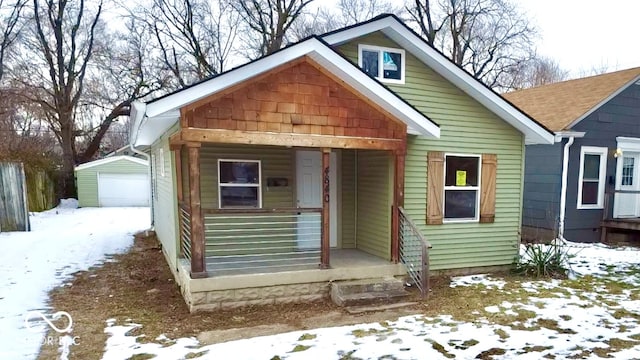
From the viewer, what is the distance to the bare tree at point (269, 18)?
63.3 feet

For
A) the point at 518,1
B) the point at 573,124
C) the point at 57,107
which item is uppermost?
the point at 518,1

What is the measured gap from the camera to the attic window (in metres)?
7.00

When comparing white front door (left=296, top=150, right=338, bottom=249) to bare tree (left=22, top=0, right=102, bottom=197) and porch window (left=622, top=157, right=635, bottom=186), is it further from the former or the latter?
bare tree (left=22, top=0, right=102, bottom=197)

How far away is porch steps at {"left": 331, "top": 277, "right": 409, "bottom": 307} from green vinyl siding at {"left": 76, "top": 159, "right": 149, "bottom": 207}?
18.8m

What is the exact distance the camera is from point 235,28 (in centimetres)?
2128

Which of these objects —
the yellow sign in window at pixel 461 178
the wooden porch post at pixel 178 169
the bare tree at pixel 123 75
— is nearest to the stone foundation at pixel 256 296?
the wooden porch post at pixel 178 169

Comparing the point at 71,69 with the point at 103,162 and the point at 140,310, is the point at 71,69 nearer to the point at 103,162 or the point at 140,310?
the point at 103,162

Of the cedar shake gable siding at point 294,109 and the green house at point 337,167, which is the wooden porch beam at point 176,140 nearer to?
the green house at point 337,167

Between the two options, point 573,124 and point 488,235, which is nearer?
point 488,235

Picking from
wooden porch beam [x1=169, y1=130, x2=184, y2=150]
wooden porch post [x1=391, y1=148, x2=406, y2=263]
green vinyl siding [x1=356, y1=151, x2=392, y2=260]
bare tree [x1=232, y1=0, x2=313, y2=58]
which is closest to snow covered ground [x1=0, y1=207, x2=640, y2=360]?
wooden porch post [x1=391, y1=148, x2=406, y2=263]

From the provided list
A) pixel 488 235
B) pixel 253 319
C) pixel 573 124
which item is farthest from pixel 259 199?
pixel 573 124

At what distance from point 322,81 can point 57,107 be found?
20335 mm

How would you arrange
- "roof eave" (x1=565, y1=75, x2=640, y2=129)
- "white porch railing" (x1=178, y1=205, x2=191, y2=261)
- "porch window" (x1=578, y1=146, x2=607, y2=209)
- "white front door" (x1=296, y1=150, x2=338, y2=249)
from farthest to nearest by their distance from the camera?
"porch window" (x1=578, y1=146, x2=607, y2=209) < "roof eave" (x1=565, y1=75, x2=640, y2=129) < "white front door" (x1=296, y1=150, x2=338, y2=249) < "white porch railing" (x1=178, y1=205, x2=191, y2=261)

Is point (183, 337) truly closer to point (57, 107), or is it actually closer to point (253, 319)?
point (253, 319)
